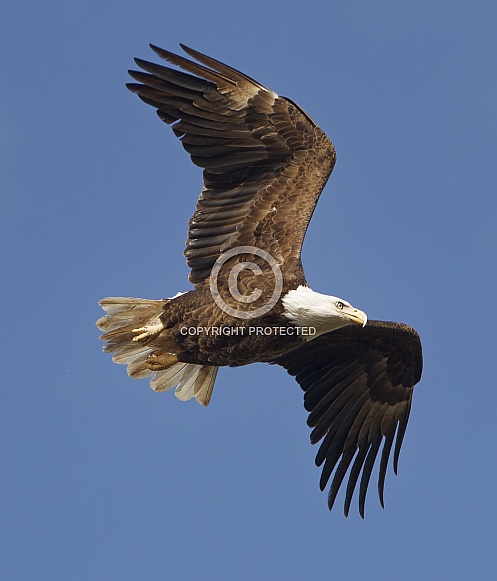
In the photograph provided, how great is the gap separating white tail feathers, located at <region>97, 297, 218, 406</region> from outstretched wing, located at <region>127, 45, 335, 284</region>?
921 mm

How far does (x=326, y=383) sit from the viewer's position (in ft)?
35.9

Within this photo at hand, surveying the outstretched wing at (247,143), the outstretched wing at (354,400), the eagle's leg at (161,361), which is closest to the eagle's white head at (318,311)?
the outstretched wing at (247,143)

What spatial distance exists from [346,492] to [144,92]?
12.7 feet

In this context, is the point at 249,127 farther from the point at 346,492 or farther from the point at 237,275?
the point at 346,492

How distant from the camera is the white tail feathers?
33.0 ft

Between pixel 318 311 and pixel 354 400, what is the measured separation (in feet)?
6.44

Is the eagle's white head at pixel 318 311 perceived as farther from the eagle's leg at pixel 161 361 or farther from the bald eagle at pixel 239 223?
the eagle's leg at pixel 161 361

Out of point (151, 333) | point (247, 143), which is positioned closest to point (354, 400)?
point (151, 333)

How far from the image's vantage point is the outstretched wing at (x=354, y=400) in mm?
10836

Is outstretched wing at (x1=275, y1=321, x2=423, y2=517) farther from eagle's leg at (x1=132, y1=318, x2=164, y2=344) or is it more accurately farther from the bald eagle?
eagle's leg at (x1=132, y1=318, x2=164, y2=344)

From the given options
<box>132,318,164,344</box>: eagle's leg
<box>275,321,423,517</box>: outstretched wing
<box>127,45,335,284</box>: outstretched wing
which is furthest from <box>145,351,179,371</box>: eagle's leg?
<box>275,321,423,517</box>: outstretched wing

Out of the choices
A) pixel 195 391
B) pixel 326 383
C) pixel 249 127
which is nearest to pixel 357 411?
pixel 326 383

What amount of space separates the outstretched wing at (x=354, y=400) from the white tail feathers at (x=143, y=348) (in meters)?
0.74

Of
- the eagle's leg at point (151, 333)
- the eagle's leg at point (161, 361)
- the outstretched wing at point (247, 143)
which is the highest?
the outstretched wing at point (247, 143)
